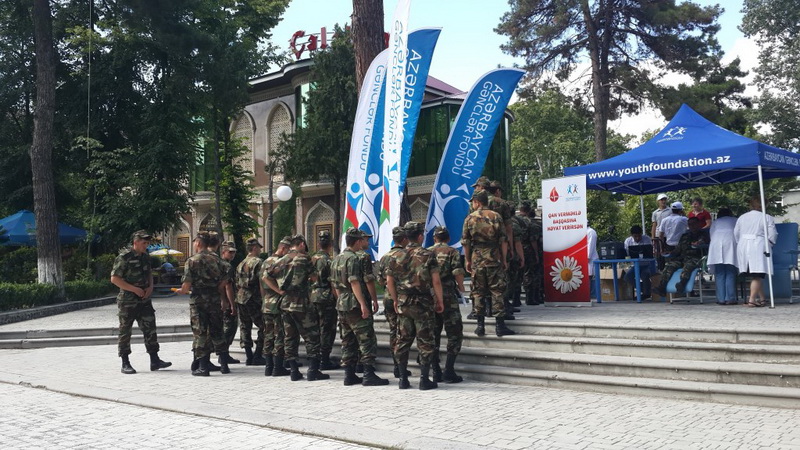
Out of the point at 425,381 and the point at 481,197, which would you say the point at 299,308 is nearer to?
the point at 425,381

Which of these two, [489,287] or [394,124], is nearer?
[489,287]

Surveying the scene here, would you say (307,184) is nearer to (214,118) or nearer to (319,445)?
(214,118)

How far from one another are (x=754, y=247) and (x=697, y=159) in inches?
66.9

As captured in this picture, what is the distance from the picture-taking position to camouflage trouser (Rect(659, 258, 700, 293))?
1175 cm

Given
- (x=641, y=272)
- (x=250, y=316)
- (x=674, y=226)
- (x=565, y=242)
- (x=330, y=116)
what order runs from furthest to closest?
(x=330, y=116) < (x=674, y=226) < (x=641, y=272) < (x=565, y=242) < (x=250, y=316)

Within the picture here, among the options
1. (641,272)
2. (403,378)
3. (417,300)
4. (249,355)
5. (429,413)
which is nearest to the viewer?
(429,413)

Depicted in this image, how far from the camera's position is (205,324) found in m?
10.2

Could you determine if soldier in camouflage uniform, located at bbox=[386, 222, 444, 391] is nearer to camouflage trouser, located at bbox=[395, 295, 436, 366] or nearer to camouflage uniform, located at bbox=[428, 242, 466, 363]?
camouflage trouser, located at bbox=[395, 295, 436, 366]

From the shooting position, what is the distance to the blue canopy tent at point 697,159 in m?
11.0

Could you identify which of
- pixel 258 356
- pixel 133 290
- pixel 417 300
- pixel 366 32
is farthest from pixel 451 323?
pixel 366 32

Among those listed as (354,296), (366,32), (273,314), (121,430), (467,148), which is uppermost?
(366,32)

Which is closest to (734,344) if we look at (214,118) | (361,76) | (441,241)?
(441,241)

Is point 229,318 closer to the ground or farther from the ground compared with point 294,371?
farther from the ground

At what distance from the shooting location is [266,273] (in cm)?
998
